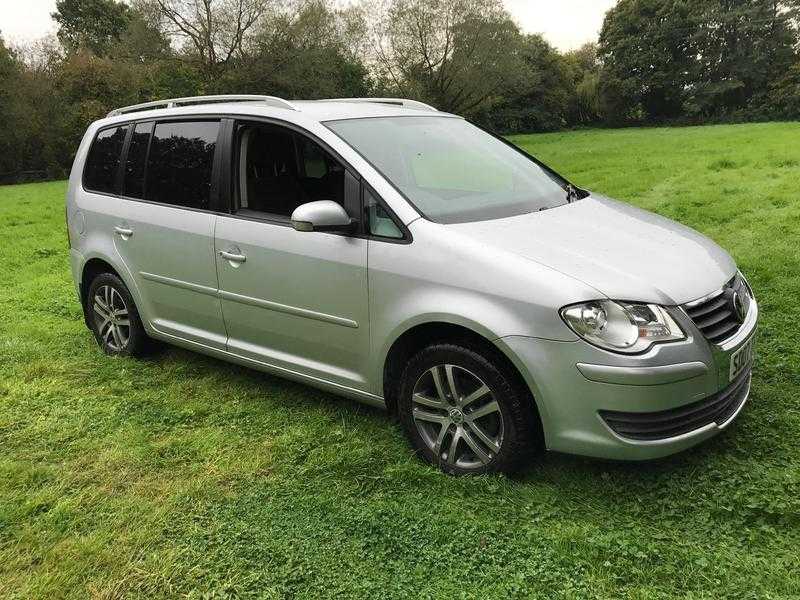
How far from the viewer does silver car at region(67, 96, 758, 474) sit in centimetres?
276

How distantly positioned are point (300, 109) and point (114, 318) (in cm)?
226

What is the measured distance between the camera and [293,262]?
354cm

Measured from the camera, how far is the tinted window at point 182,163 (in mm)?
4059

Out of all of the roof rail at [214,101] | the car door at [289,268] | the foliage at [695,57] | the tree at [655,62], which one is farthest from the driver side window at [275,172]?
the tree at [655,62]

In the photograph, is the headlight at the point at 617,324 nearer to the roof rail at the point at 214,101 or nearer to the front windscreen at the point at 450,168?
the front windscreen at the point at 450,168

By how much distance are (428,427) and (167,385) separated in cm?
214

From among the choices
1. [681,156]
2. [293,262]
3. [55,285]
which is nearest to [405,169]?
[293,262]

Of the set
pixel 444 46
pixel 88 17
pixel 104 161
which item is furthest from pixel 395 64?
pixel 88 17

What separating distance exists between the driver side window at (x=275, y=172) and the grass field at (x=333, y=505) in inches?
48.6

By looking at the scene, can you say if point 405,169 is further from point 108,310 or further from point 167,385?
point 108,310

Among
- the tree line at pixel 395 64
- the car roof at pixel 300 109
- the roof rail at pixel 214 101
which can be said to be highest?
the tree line at pixel 395 64

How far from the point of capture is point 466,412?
122 inches

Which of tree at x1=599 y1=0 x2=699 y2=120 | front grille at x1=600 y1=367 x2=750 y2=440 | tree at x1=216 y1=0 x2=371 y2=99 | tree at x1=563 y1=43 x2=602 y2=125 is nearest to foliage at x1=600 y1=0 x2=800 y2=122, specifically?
tree at x1=599 y1=0 x2=699 y2=120

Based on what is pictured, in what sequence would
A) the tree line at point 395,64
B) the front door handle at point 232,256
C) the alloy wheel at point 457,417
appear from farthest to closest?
the tree line at point 395,64 < the front door handle at point 232,256 < the alloy wheel at point 457,417
